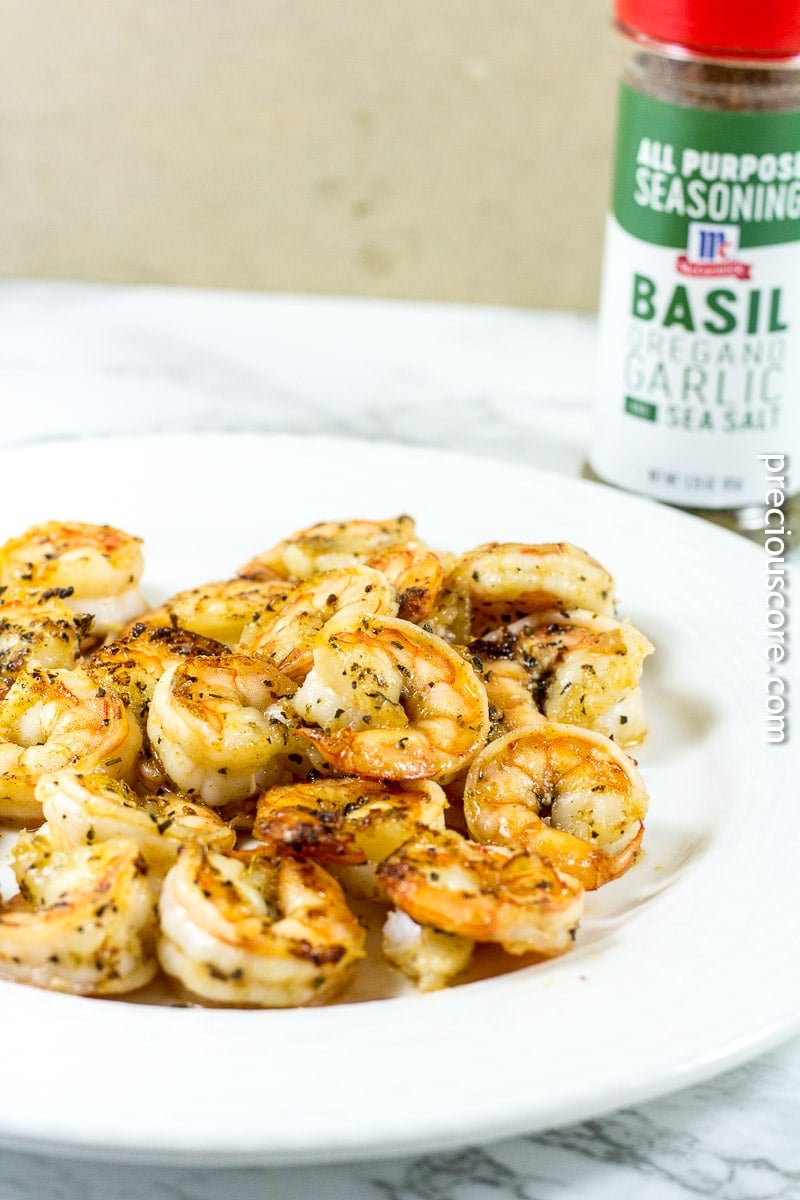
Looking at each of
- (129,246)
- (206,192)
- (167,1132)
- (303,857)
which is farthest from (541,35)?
(167,1132)

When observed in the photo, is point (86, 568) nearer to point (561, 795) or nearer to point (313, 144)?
point (561, 795)

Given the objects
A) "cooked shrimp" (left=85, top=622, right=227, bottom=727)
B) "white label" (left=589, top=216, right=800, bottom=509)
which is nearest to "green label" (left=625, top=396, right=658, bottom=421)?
"white label" (left=589, top=216, right=800, bottom=509)

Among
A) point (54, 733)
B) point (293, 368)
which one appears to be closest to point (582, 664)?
point (54, 733)

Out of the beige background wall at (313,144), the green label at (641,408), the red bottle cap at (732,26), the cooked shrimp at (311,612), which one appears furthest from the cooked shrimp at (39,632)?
the beige background wall at (313,144)

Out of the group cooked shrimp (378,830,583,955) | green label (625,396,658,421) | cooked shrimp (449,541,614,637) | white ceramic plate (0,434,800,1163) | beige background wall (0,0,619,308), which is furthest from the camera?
beige background wall (0,0,619,308)

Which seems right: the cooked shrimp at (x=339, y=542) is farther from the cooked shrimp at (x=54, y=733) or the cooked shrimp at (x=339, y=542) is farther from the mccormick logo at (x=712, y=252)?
the mccormick logo at (x=712, y=252)

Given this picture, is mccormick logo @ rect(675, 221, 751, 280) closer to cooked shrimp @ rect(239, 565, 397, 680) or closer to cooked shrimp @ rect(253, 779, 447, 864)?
cooked shrimp @ rect(239, 565, 397, 680)
